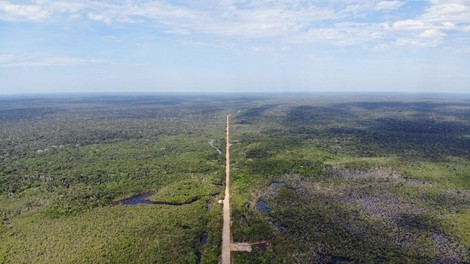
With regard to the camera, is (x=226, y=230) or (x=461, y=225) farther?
(x=461, y=225)

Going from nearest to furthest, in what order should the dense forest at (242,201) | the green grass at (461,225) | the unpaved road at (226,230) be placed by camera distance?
the unpaved road at (226,230), the dense forest at (242,201), the green grass at (461,225)

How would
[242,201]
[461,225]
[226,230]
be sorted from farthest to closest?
[242,201], [461,225], [226,230]

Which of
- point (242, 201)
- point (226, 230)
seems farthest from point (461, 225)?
point (226, 230)

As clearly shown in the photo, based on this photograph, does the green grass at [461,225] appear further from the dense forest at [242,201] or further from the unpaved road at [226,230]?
the unpaved road at [226,230]

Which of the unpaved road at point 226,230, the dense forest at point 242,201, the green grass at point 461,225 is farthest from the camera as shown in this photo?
the green grass at point 461,225

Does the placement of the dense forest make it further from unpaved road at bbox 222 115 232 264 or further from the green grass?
unpaved road at bbox 222 115 232 264

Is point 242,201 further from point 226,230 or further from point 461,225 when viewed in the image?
point 461,225

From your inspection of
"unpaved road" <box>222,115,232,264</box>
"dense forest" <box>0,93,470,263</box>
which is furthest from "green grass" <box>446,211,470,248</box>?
"unpaved road" <box>222,115,232,264</box>

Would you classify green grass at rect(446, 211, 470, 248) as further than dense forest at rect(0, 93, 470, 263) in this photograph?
Yes

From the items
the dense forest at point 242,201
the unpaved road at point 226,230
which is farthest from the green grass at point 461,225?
the unpaved road at point 226,230
